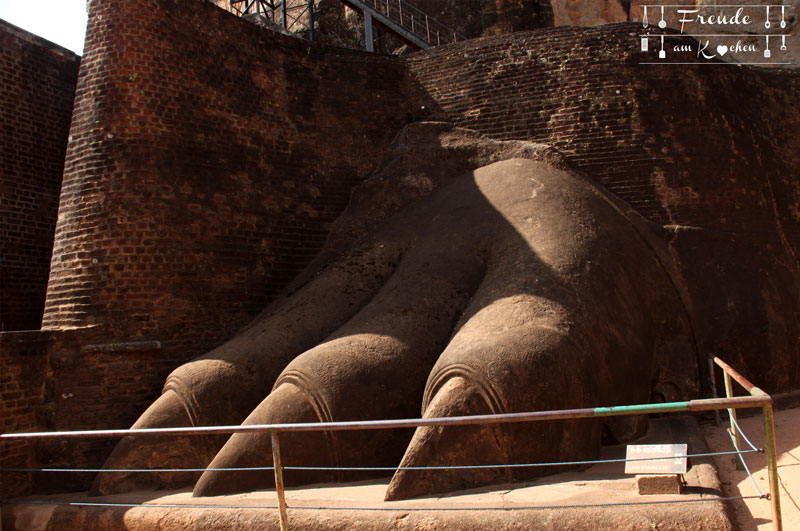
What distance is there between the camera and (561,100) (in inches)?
416

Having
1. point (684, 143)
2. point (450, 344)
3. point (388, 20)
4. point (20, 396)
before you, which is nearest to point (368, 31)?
point (388, 20)

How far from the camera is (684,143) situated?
33.2 ft

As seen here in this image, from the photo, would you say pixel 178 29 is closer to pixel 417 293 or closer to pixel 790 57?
pixel 417 293

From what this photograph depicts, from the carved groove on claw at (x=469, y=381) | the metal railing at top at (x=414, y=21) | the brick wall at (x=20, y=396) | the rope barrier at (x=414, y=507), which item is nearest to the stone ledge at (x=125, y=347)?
the brick wall at (x=20, y=396)

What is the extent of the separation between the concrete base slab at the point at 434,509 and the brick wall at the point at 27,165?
4.19 metres

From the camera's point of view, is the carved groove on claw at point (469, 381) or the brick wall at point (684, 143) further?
the brick wall at point (684, 143)

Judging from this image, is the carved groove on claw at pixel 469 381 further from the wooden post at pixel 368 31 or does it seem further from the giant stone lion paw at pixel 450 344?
the wooden post at pixel 368 31

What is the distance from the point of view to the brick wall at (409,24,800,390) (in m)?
9.21

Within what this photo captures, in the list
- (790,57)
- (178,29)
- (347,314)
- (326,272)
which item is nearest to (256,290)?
(326,272)

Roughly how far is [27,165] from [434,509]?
8.27 meters

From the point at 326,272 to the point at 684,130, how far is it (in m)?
5.27

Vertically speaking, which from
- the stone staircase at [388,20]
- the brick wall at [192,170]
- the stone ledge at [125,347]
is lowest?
the stone ledge at [125,347]

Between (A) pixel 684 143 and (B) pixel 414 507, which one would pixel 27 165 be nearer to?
(B) pixel 414 507

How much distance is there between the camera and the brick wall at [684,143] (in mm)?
9211
